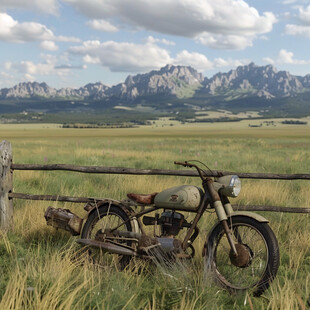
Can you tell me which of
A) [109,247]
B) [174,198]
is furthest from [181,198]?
[109,247]

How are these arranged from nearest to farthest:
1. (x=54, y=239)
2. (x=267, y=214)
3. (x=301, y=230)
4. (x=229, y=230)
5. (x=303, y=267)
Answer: (x=229, y=230), (x=303, y=267), (x=54, y=239), (x=301, y=230), (x=267, y=214)

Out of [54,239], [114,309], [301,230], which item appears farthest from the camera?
[301,230]

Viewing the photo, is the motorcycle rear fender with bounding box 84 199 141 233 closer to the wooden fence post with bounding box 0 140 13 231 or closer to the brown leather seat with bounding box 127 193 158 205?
the brown leather seat with bounding box 127 193 158 205

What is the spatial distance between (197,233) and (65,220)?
1.96 meters

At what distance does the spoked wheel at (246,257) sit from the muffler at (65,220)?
1946 mm

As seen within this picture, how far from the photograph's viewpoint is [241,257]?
4.20 metres

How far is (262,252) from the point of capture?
4621 mm

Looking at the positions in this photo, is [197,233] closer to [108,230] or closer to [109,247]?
[109,247]

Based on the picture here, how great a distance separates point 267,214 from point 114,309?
4904 millimetres

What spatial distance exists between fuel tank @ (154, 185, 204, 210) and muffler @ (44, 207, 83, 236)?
1.38 m

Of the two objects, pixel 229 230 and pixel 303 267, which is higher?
pixel 229 230

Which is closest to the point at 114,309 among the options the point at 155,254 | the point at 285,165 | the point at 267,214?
the point at 155,254

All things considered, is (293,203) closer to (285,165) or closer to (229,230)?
(229,230)

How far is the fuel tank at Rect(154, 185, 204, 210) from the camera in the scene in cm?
452
